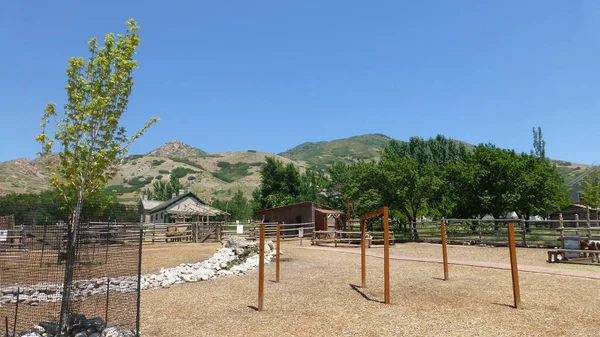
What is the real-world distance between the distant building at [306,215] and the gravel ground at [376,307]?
2023 centimetres

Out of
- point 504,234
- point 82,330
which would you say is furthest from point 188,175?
point 82,330

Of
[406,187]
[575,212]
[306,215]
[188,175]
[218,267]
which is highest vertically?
[188,175]

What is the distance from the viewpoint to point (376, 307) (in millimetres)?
8227

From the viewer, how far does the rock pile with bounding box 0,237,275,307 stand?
9.17 metres

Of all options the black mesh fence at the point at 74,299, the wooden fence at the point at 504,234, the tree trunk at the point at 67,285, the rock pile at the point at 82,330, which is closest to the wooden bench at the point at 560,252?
the wooden fence at the point at 504,234

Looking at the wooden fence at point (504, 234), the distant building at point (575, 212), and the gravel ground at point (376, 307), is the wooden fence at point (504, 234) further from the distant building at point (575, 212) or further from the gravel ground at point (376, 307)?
the distant building at point (575, 212)

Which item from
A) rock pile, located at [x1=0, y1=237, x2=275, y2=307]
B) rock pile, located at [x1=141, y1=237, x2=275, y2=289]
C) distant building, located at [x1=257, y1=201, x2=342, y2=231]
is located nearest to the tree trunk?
rock pile, located at [x1=0, y1=237, x2=275, y2=307]

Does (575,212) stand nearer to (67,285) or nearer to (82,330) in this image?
(82,330)

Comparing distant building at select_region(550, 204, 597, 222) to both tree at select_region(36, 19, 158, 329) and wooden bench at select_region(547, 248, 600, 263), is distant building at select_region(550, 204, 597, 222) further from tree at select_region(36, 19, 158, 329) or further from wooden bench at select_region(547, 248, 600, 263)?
tree at select_region(36, 19, 158, 329)

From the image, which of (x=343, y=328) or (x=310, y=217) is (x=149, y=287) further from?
(x=310, y=217)

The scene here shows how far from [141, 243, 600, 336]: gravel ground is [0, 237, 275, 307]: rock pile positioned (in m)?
0.67

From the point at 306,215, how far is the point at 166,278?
23.4 meters

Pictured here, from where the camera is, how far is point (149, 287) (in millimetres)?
11102

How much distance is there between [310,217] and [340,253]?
565 inches
